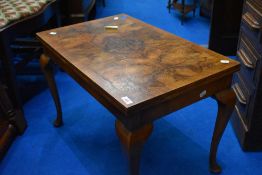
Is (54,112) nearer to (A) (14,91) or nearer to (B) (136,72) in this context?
(A) (14,91)

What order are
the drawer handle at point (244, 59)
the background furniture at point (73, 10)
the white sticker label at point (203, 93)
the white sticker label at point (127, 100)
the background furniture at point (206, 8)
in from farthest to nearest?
the background furniture at point (206, 8), the background furniture at point (73, 10), the drawer handle at point (244, 59), the white sticker label at point (203, 93), the white sticker label at point (127, 100)

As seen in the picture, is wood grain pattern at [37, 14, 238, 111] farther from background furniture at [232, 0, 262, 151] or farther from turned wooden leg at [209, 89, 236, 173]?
background furniture at [232, 0, 262, 151]

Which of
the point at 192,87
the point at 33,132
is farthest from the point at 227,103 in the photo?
the point at 33,132

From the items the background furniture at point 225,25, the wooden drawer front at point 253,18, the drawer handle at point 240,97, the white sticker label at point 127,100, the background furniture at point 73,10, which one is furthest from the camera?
the background furniture at point 225,25

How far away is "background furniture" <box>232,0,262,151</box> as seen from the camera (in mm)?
1701

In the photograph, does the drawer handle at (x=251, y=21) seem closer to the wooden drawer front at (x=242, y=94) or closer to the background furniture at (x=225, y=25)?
the wooden drawer front at (x=242, y=94)

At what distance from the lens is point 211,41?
301 cm

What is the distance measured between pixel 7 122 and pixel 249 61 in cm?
149

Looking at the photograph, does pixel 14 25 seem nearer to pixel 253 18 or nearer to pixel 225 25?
pixel 253 18

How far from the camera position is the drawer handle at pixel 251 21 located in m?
1.68

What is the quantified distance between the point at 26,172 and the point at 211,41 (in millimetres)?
1989

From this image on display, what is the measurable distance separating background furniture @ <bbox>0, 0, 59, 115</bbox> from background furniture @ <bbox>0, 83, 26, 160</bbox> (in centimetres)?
8

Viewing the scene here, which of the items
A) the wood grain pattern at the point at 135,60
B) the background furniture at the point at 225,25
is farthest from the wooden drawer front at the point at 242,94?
the background furniture at the point at 225,25

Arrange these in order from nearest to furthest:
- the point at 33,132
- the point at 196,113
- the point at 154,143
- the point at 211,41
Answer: the point at 154,143
the point at 33,132
the point at 196,113
the point at 211,41
